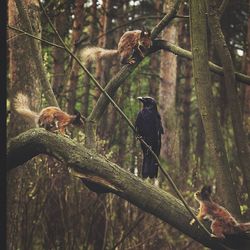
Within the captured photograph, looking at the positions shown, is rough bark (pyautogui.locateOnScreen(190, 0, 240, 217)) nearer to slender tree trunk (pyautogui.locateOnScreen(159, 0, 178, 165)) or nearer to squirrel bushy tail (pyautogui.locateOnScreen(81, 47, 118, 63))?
squirrel bushy tail (pyautogui.locateOnScreen(81, 47, 118, 63))

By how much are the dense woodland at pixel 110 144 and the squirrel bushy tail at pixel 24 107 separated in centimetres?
5

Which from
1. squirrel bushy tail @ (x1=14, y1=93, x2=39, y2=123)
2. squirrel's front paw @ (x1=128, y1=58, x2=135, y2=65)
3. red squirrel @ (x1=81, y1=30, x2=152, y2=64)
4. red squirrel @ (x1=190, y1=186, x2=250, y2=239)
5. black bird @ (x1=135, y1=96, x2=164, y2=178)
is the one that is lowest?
red squirrel @ (x1=190, y1=186, x2=250, y2=239)

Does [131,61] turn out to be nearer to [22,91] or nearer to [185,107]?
[22,91]

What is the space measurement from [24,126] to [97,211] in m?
1.01

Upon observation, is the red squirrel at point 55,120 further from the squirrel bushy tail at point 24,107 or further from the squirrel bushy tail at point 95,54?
the squirrel bushy tail at point 95,54

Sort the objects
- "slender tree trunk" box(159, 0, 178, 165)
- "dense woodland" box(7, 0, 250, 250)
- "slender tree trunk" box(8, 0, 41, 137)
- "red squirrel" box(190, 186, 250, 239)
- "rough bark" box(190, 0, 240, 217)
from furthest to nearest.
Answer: "slender tree trunk" box(159, 0, 178, 165) < "slender tree trunk" box(8, 0, 41, 137) < "rough bark" box(190, 0, 240, 217) < "dense woodland" box(7, 0, 250, 250) < "red squirrel" box(190, 186, 250, 239)

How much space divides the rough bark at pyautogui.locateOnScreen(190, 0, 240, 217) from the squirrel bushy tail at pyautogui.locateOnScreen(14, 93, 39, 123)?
0.91m

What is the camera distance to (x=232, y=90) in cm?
317

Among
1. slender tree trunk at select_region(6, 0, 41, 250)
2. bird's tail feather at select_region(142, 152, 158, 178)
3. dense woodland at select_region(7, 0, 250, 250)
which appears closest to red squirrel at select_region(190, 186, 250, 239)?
dense woodland at select_region(7, 0, 250, 250)

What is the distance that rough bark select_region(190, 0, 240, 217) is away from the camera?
3.13m

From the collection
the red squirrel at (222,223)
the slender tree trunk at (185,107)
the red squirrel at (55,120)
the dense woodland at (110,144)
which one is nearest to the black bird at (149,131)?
the dense woodland at (110,144)

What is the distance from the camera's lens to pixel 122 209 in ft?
14.3

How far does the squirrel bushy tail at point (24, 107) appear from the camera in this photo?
331 centimetres

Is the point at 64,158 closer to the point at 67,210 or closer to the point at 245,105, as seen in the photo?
the point at 67,210
